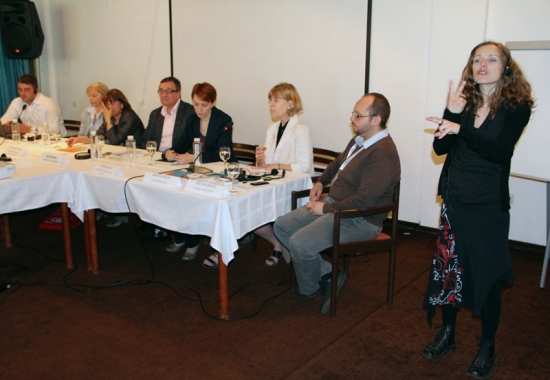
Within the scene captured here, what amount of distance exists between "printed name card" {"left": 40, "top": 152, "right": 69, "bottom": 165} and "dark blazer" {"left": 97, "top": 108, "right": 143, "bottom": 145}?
912mm

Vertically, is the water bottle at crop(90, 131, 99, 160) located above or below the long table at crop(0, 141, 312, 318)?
above

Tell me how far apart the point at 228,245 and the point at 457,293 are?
1.18 metres

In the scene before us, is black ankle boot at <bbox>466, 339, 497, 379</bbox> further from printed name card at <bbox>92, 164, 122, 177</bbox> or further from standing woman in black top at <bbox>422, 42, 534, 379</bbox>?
printed name card at <bbox>92, 164, 122, 177</bbox>

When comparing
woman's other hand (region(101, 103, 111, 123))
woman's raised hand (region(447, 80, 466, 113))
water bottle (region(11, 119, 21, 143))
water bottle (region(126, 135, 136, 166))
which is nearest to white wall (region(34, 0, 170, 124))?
woman's other hand (region(101, 103, 111, 123))

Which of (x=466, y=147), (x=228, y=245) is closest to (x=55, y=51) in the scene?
(x=228, y=245)

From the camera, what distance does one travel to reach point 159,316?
3.03 metres

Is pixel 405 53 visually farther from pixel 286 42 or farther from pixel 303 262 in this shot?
pixel 303 262

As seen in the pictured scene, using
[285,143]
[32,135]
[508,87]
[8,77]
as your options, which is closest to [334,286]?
[285,143]

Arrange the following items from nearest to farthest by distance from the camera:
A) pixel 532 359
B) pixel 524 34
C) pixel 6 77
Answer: pixel 532 359 < pixel 524 34 < pixel 6 77

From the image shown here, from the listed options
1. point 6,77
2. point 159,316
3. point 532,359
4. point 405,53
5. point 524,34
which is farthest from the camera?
point 6,77

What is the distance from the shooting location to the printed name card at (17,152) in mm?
4051

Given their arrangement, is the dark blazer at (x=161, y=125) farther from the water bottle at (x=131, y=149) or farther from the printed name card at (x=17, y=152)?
the printed name card at (x=17, y=152)

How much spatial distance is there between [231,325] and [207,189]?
769mm

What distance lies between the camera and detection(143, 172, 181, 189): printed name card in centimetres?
305
